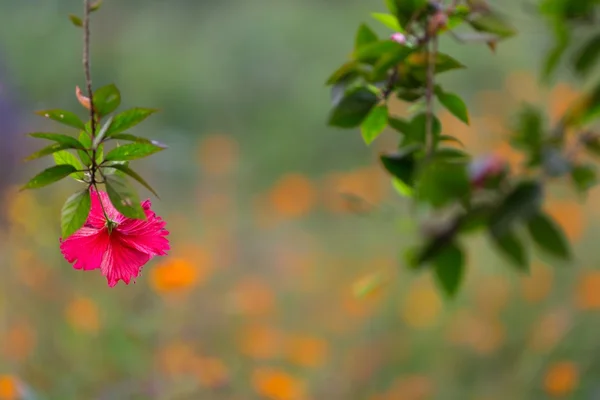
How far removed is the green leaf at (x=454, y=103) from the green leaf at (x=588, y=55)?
30 cm

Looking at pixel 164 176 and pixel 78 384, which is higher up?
pixel 164 176

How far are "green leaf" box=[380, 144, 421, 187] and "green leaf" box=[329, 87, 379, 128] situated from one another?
28 millimetres

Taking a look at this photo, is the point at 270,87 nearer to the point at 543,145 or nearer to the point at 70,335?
the point at 70,335

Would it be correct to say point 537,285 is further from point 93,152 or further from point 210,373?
point 93,152

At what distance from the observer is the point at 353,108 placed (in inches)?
16.6

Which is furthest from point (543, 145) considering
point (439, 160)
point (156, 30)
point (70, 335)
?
point (156, 30)

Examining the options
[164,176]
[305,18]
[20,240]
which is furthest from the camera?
[305,18]

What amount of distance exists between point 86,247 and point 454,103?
0.70ft

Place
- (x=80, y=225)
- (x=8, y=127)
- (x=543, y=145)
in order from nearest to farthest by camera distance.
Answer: (x=80, y=225), (x=543, y=145), (x=8, y=127)

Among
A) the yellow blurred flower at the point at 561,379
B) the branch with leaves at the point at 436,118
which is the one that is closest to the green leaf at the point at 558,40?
the branch with leaves at the point at 436,118

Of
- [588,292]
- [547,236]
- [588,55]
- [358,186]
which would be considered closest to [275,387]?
[547,236]

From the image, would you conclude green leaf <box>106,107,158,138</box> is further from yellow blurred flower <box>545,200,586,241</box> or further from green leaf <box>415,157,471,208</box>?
yellow blurred flower <box>545,200,586,241</box>

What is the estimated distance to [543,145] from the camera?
67 cm

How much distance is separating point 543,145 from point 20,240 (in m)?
0.73
